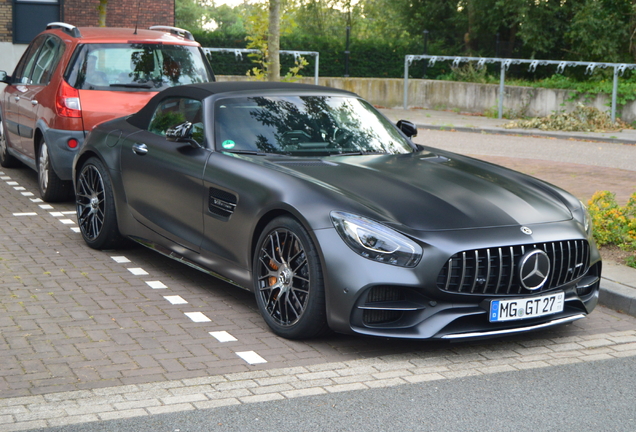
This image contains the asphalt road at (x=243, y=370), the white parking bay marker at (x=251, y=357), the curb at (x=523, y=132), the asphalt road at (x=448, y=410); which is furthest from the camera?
the curb at (x=523, y=132)

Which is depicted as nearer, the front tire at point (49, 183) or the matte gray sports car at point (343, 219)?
the matte gray sports car at point (343, 219)

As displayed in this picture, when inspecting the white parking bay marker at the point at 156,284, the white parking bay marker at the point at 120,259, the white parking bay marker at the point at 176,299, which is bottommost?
the white parking bay marker at the point at 176,299

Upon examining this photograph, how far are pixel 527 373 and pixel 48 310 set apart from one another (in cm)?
310

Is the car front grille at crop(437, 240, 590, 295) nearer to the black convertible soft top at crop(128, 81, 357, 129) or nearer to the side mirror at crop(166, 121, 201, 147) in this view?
the side mirror at crop(166, 121, 201, 147)

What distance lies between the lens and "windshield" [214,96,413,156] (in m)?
5.99

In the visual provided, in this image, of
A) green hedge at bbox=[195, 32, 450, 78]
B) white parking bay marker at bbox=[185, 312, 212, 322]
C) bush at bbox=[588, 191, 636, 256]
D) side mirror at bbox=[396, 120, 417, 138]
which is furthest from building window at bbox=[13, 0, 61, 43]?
white parking bay marker at bbox=[185, 312, 212, 322]

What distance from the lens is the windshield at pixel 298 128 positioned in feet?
19.6

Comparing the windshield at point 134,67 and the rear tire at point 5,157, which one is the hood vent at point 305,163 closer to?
the windshield at point 134,67

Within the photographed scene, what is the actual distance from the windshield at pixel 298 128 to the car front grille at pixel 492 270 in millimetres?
1607

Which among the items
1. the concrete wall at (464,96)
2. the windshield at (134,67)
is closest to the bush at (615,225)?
the windshield at (134,67)

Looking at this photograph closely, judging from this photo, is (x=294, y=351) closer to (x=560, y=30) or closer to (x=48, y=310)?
(x=48, y=310)

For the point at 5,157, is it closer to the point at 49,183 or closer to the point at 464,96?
the point at 49,183

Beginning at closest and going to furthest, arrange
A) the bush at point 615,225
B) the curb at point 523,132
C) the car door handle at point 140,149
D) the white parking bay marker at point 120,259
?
the car door handle at point 140,149
the white parking bay marker at point 120,259
the bush at point 615,225
the curb at point 523,132

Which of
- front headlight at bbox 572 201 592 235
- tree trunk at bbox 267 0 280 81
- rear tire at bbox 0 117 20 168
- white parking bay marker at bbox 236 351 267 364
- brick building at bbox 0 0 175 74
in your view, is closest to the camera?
white parking bay marker at bbox 236 351 267 364
